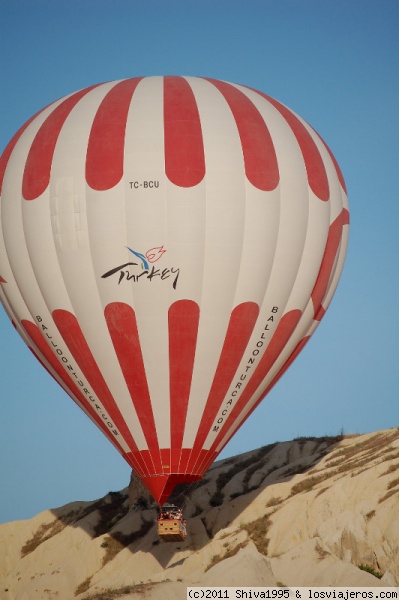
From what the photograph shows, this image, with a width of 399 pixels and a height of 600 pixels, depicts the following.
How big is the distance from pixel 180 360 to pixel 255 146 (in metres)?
8.34

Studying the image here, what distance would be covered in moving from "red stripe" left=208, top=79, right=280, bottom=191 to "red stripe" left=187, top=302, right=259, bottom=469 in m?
4.59

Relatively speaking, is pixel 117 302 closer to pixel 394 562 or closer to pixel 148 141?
pixel 148 141

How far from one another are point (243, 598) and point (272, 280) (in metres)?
11.5

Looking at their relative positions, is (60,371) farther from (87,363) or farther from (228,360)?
(228,360)

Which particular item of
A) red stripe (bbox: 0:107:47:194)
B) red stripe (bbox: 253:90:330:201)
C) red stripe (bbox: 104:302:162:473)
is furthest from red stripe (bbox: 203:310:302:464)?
red stripe (bbox: 0:107:47:194)

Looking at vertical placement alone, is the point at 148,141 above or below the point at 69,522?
above

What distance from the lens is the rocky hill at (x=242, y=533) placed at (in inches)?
1687

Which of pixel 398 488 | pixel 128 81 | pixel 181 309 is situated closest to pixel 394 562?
pixel 398 488

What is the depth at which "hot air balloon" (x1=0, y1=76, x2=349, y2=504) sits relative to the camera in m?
39.9

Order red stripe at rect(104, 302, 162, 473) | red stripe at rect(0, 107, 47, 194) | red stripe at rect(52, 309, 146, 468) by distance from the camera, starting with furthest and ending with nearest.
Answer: red stripe at rect(0, 107, 47, 194), red stripe at rect(52, 309, 146, 468), red stripe at rect(104, 302, 162, 473)

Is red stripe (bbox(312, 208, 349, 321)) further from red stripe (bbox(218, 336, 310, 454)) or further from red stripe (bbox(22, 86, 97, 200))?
Result: red stripe (bbox(22, 86, 97, 200))

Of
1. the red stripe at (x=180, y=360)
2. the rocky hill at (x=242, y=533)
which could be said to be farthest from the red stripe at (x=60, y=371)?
the rocky hill at (x=242, y=533)

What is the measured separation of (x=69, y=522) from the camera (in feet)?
202

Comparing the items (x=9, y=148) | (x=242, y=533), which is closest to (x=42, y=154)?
(x=9, y=148)
